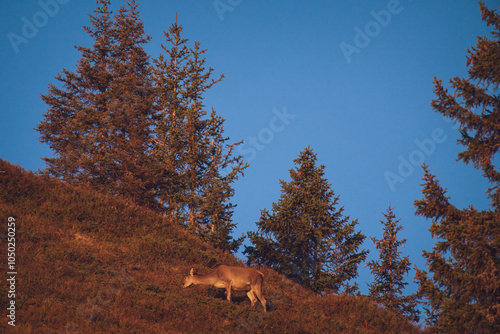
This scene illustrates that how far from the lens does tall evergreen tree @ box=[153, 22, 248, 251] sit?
84.9 feet

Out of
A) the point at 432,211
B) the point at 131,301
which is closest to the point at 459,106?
the point at 432,211

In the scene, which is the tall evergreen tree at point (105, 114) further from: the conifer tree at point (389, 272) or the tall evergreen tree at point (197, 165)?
the conifer tree at point (389, 272)

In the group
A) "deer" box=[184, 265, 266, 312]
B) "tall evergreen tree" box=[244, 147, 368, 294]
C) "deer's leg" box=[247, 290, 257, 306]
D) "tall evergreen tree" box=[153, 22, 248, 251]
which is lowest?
"deer's leg" box=[247, 290, 257, 306]

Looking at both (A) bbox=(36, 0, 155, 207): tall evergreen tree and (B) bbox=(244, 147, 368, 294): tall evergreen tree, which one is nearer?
(B) bbox=(244, 147, 368, 294): tall evergreen tree

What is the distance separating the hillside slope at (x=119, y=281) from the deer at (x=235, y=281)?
46cm

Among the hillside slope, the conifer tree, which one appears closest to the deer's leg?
the hillside slope

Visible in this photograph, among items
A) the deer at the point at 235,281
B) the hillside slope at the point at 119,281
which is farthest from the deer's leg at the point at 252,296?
the hillside slope at the point at 119,281

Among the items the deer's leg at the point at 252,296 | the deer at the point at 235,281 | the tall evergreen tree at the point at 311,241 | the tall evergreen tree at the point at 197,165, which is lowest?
the deer's leg at the point at 252,296

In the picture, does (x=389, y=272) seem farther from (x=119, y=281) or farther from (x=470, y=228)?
(x=119, y=281)

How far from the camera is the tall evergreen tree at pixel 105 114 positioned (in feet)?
97.2

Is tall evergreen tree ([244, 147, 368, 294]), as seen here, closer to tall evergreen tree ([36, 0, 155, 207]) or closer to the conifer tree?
the conifer tree

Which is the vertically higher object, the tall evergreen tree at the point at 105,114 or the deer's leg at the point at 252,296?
the tall evergreen tree at the point at 105,114

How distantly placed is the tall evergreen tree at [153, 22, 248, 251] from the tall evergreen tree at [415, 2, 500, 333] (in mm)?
12394

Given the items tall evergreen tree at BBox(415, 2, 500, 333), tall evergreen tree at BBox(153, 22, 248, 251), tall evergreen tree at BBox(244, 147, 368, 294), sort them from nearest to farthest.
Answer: tall evergreen tree at BBox(415, 2, 500, 333) → tall evergreen tree at BBox(244, 147, 368, 294) → tall evergreen tree at BBox(153, 22, 248, 251)
